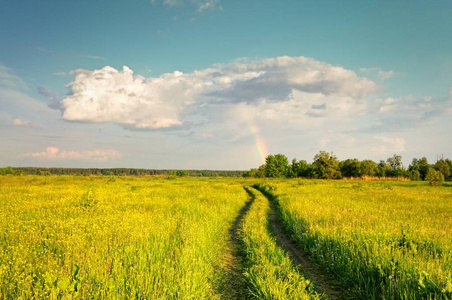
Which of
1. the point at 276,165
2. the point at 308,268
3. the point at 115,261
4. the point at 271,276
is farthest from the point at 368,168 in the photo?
the point at 115,261

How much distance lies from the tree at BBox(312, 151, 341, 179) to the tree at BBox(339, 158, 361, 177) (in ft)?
34.3

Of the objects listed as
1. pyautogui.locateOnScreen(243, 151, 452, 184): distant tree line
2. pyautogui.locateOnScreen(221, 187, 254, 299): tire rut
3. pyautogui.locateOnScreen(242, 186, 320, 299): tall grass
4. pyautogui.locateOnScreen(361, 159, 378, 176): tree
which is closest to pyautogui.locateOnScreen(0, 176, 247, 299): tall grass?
pyautogui.locateOnScreen(221, 187, 254, 299): tire rut

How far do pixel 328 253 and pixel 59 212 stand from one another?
13.5m

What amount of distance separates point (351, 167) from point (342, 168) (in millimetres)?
3683

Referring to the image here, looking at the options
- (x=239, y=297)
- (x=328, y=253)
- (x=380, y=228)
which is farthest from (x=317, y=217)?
(x=239, y=297)

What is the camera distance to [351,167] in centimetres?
10850

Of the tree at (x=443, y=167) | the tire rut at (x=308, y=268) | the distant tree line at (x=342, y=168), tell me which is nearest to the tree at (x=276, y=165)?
the distant tree line at (x=342, y=168)

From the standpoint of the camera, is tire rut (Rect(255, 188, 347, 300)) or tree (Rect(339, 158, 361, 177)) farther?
tree (Rect(339, 158, 361, 177))

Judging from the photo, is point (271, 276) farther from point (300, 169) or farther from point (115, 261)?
point (300, 169)

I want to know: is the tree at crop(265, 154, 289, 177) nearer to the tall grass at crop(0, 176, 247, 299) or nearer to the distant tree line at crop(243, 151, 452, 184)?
the distant tree line at crop(243, 151, 452, 184)

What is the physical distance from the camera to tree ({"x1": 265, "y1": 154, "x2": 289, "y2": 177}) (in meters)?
120

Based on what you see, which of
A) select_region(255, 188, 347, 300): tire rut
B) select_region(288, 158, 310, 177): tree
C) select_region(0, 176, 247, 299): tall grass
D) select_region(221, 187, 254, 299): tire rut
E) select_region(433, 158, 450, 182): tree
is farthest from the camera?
select_region(288, 158, 310, 177): tree

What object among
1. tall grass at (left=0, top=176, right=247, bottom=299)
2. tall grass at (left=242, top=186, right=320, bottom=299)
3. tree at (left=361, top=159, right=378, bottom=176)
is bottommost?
tall grass at (left=242, top=186, right=320, bottom=299)

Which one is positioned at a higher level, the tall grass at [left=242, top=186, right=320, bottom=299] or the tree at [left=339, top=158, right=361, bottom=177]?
the tree at [left=339, top=158, right=361, bottom=177]
